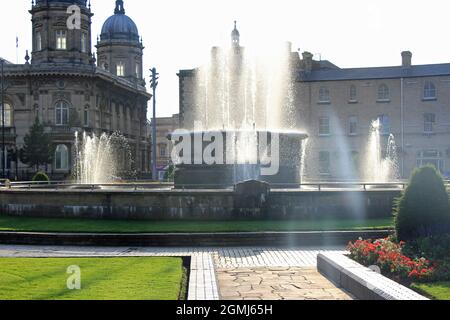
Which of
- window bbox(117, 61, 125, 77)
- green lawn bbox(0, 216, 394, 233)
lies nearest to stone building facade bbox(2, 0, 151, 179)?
window bbox(117, 61, 125, 77)

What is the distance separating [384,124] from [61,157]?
30.4m

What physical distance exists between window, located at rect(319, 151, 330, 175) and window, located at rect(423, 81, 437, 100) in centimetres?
976

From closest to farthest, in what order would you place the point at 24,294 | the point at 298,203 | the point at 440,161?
the point at 24,294 < the point at 298,203 < the point at 440,161

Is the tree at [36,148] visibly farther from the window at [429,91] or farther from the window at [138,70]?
the window at [429,91]

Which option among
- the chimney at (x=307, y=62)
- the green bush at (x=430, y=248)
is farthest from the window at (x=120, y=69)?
the green bush at (x=430, y=248)

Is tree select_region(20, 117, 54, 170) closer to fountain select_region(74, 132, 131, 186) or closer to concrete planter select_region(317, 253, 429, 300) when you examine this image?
fountain select_region(74, 132, 131, 186)

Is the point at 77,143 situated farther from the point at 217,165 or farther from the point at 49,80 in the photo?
the point at 217,165

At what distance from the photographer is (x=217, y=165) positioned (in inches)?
958

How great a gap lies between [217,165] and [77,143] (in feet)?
124

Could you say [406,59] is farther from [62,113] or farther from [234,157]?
[234,157]

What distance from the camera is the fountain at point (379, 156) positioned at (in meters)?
52.0

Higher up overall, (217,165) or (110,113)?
(110,113)

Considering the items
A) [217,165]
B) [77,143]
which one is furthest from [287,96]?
[217,165]

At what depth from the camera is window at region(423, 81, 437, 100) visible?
5334 cm
